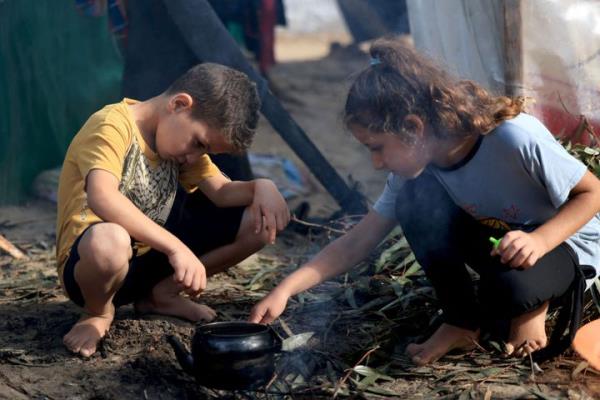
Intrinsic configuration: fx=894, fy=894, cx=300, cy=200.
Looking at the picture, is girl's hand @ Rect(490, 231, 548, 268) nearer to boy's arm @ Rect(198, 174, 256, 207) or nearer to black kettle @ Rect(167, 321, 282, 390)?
black kettle @ Rect(167, 321, 282, 390)

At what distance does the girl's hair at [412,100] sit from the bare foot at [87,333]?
3.76ft

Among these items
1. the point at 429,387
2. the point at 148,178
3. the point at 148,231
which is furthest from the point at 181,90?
the point at 429,387

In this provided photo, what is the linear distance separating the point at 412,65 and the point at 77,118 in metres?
3.18

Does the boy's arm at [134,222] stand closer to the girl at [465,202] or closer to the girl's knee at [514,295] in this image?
the girl at [465,202]

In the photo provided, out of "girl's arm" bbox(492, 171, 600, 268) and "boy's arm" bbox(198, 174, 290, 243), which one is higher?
"girl's arm" bbox(492, 171, 600, 268)

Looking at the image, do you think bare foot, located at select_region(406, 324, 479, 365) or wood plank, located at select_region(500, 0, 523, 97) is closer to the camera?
bare foot, located at select_region(406, 324, 479, 365)

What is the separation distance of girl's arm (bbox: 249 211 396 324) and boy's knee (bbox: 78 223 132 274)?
491 millimetres

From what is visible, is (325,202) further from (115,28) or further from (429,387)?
(429,387)

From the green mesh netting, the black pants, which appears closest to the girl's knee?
the black pants

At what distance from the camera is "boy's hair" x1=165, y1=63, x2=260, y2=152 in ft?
10.1

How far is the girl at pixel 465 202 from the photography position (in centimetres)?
286

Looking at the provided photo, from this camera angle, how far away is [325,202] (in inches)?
228

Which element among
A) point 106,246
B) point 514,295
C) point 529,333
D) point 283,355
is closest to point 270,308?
point 283,355

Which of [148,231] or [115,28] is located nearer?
[148,231]
